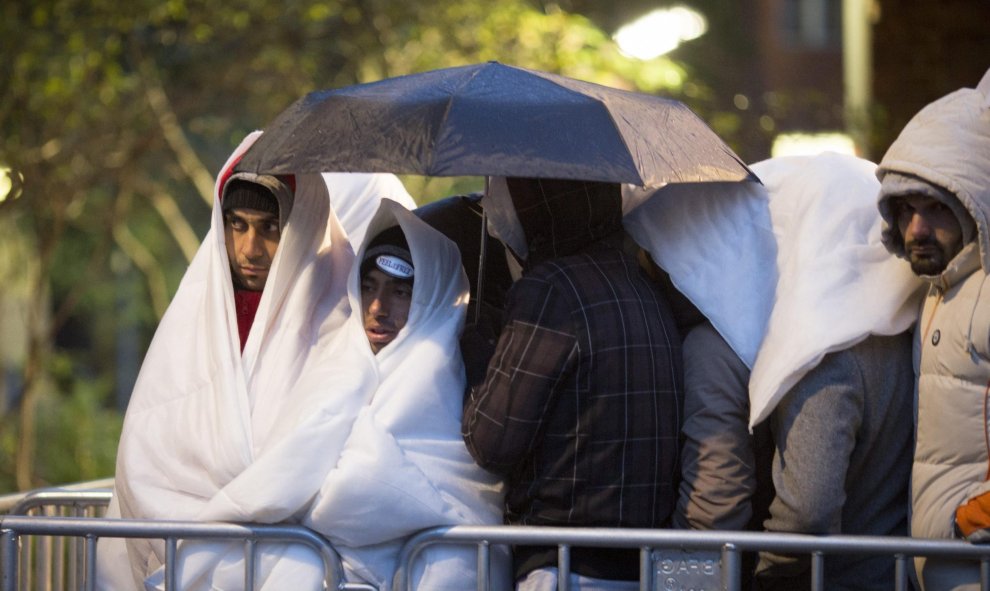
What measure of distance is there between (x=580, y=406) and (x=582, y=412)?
18mm

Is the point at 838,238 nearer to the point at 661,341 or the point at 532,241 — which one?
the point at 661,341

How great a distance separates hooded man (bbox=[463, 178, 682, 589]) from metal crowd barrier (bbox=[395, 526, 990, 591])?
0.16 m

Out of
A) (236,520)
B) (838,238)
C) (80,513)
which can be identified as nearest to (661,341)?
(838,238)

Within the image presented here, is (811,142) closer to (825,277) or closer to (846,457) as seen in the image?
(825,277)

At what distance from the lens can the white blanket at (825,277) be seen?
3.46 meters

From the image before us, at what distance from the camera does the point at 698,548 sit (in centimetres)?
338

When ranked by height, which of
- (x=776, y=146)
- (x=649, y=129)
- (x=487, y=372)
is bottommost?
(x=487, y=372)

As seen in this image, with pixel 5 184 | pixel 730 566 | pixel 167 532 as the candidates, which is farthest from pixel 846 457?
pixel 5 184

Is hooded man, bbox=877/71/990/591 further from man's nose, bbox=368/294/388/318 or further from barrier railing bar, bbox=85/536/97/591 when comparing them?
barrier railing bar, bbox=85/536/97/591

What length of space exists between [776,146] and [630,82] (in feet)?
3.86

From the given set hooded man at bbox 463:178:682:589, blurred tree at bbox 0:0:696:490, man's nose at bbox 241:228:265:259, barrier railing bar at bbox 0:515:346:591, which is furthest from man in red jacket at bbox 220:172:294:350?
blurred tree at bbox 0:0:696:490

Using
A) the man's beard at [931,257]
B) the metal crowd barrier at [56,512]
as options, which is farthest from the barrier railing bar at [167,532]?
the man's beard at [931,257]

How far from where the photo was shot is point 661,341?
11.9ft

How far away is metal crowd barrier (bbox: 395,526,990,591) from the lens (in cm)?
330
